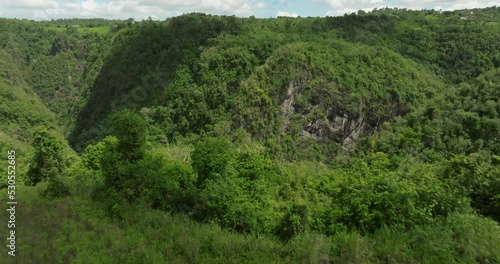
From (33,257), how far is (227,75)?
5688 cm

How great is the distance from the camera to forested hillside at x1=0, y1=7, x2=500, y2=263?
9.31m

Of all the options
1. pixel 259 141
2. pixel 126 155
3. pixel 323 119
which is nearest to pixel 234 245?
pixel 126 155

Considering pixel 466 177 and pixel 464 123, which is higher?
pixel 466 177

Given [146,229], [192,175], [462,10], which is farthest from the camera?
[462,10]

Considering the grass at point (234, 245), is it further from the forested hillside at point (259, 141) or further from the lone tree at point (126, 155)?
the lone tree at point (126, 155)

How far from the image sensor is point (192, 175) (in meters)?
15.5

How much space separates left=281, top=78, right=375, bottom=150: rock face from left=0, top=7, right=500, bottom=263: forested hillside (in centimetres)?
30

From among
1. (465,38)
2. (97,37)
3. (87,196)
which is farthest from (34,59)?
(87,196)

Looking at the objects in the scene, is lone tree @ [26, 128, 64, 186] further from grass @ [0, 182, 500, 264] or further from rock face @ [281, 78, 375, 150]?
rock face @ [281, 78, 375, 150]

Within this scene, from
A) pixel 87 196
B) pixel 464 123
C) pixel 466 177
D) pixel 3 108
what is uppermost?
pixel 466 177

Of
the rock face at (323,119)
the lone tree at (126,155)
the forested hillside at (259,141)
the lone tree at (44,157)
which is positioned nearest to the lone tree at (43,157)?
the lone tree at (44,157)

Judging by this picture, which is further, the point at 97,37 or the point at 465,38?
the point at 97,37

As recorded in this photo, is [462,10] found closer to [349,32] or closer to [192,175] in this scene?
[349,32]

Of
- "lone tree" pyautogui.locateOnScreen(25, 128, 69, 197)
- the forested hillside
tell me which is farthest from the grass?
"lone tree" pyautogui.locateOnScreen(25, 128, 69, 197)
